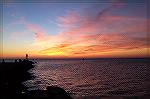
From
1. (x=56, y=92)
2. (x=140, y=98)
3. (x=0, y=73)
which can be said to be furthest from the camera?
(x=0, y=73)

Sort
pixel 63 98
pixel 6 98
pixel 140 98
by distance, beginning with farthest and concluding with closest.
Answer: pixel 140 98 < pixel 63 98 < pixel 6 98

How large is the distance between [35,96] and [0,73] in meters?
17.1

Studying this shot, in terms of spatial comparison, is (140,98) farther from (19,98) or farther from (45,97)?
(19,98)

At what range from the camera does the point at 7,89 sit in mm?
23266

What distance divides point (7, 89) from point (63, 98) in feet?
22.6

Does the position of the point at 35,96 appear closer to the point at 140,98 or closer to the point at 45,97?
the point at 45,97

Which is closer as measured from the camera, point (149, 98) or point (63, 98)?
point (63, 98)

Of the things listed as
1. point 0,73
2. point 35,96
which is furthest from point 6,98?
point 0,73

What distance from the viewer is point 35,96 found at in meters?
19.8

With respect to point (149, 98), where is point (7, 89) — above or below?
above

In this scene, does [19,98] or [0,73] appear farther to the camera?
[0,73]

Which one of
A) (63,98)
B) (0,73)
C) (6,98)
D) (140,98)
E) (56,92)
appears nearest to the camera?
(6,98)

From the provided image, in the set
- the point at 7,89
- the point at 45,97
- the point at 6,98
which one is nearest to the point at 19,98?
the point at 6,98

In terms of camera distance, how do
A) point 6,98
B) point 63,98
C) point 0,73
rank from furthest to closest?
point 0,73 → point 63,98 → point 6,98
